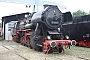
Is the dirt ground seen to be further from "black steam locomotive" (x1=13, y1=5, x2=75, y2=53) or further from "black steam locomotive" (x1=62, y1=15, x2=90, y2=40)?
"black steam locomotive" (x1=62, y1=15, x2=90, y2=40)

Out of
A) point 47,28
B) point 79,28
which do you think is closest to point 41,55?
point 47,28

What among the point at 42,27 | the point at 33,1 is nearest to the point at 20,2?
the point at 33,1

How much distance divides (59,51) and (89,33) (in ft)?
14.2

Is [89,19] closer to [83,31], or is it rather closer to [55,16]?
[83,31]

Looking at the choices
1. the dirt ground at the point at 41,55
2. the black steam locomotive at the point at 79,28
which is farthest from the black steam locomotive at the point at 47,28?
the black steam locomotive at the point at 79,28

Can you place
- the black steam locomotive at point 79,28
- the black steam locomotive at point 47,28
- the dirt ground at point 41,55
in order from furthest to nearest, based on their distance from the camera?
the black steam locomotive at point 79,28, the black steam locomotive at point 47,28, the dirt ground at point 41,55

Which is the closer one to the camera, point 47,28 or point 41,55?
point 41,55

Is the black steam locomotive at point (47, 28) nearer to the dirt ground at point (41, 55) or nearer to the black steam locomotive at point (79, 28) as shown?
the dirt ground at point (41, 55)

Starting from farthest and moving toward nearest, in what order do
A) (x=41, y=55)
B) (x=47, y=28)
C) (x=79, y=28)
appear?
1. (x=79, y=28)
2. (x=47, y=28)
3. (x=41, y=55)

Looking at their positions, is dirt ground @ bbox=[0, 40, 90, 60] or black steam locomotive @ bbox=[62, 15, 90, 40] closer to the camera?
dirt ground @ bbox=[0, 40, 90, 60]

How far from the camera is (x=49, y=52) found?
11578mm

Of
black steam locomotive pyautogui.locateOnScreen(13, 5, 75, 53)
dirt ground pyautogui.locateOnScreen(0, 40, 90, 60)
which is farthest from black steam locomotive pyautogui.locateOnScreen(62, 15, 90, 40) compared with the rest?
black steam locomotive pyautogui.locateOnScreen(13, 5, 75, 53)

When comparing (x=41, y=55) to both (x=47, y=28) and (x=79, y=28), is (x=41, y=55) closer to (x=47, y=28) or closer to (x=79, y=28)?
(x=47, y=28)

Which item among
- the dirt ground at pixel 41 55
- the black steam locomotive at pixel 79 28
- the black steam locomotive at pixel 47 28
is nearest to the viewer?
the dirt ground at pixel 41 55
